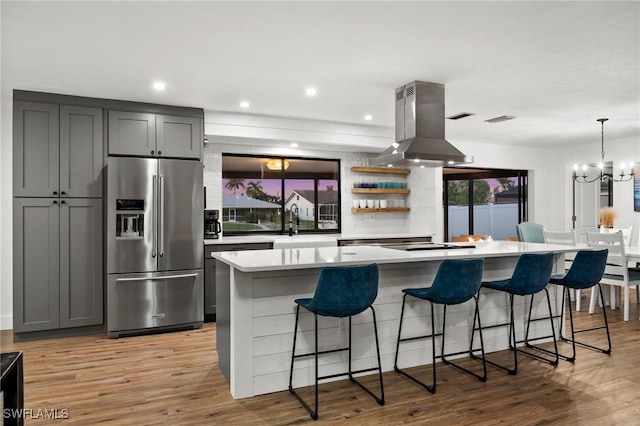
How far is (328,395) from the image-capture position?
2984 millimetres

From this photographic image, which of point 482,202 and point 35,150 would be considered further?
point 482,202

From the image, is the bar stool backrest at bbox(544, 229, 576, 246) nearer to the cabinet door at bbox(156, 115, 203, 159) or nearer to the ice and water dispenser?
the cabinet door at bbox(156, 115, 203, 159)

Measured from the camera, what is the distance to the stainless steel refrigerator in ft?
14.6

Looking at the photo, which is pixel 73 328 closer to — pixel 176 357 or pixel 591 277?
pixel 176 357

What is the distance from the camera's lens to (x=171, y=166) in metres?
4.70

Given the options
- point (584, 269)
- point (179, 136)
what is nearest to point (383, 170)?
point (179, 136)

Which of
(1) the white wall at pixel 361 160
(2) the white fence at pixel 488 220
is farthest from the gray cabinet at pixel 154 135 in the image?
(2) the white fence at pixel 488 220

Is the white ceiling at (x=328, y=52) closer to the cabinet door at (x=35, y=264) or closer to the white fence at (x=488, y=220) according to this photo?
the cabinet door at (x=35, y=264)

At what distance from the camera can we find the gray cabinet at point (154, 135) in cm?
465

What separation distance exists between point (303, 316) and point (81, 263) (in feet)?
8.86

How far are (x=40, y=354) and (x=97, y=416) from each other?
165 centimetres

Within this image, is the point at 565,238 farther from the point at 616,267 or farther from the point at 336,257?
the point at 336,257

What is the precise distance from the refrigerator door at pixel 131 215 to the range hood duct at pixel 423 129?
8.05 feet

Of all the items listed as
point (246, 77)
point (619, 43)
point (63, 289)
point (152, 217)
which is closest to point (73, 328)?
point (63, 289)
